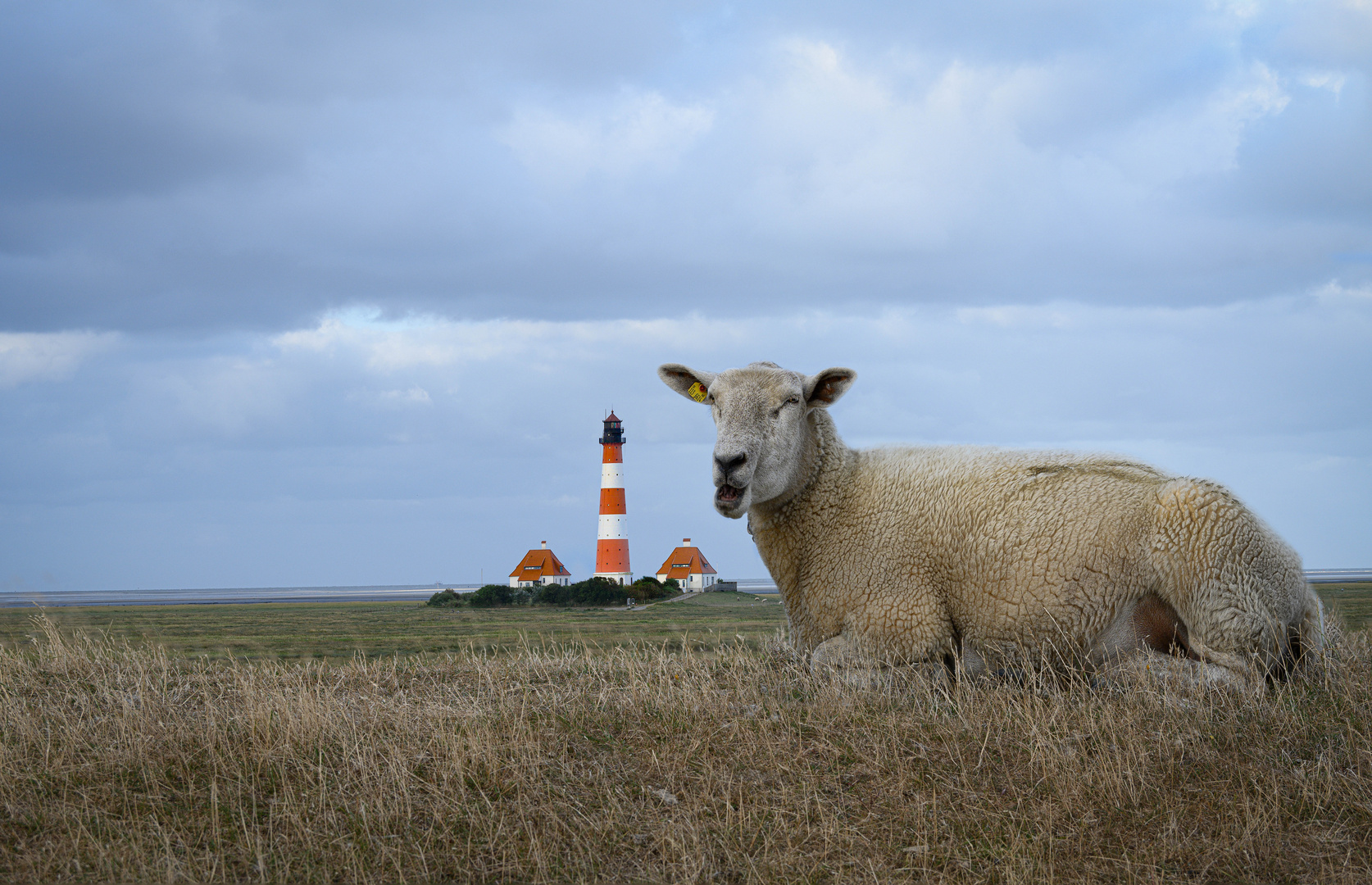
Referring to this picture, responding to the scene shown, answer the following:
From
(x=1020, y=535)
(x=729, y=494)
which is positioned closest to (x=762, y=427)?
(x=729, y=494)

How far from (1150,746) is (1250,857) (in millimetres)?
1249

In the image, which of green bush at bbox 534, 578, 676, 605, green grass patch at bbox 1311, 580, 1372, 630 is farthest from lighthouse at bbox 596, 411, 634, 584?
green grass patch at bbox 1311, 580, 1372, 630

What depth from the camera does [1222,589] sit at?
7684mm

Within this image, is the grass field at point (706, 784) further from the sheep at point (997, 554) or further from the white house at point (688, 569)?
the white house at point (688, 569)

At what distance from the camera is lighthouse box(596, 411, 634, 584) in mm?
54125

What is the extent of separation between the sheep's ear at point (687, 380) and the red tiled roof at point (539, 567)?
52.9 metres

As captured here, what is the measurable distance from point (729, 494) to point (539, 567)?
55.7 meters

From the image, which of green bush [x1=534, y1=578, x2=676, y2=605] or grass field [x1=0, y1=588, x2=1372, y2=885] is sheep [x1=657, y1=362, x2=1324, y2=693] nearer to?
grass field [x1=0, y1=588, x2=1372, y2=885]

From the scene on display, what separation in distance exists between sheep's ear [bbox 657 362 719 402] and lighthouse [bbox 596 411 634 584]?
146 ft

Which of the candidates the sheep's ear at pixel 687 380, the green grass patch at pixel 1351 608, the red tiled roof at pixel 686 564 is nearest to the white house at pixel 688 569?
the red tiled roof at pixel 686 564

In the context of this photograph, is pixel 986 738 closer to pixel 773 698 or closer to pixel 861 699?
pixel 861 699

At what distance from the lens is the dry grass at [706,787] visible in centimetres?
524

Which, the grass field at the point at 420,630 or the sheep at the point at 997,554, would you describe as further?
the grass field at the point at 420,630

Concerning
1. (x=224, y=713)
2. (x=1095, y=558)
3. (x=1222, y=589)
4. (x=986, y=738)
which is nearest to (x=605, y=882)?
(x=986, y=738)
